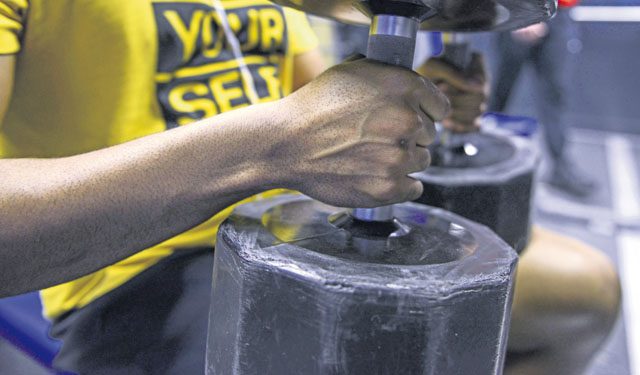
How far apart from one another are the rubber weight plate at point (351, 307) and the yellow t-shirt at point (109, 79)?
0.60ft

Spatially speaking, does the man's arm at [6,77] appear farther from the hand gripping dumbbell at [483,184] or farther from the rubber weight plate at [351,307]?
the hand gripping dumbbell at [483,184]

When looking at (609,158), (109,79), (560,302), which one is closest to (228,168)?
(109,79)

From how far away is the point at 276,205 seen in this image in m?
0.54

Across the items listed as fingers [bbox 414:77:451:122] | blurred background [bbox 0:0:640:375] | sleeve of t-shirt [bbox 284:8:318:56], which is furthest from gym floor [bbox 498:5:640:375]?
fingers [bbox 414:77:451:122]

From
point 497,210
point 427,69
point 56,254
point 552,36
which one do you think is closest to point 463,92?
point 427,69

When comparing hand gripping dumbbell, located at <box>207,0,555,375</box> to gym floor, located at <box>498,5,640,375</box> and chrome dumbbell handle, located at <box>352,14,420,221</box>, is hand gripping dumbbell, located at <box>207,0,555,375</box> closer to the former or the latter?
chrome dumbbell handle, located at <box>352,14,420,221</box>

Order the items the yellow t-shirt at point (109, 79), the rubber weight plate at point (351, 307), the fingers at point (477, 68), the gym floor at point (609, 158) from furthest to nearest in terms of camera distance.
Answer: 1. the gym floor at point (609, 158)
2. the fingers at point (477, 68)
3. the yellow t-shirt at point (109, 79)
4. the rubber weight plate at point (351, 307)

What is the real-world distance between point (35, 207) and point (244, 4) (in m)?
0.35

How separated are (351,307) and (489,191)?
0.42 metres

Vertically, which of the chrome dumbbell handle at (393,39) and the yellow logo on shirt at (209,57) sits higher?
the chrome dumbbell handle at (393,39)

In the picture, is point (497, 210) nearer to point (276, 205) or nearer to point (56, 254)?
point (276, 205)

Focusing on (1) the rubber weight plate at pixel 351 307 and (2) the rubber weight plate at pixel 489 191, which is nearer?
(1) the rubber weight plate at pixel 351 307

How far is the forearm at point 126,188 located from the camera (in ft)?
1.37

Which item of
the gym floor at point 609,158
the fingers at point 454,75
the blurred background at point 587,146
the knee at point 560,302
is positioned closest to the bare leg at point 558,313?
the knee at point 560,302
